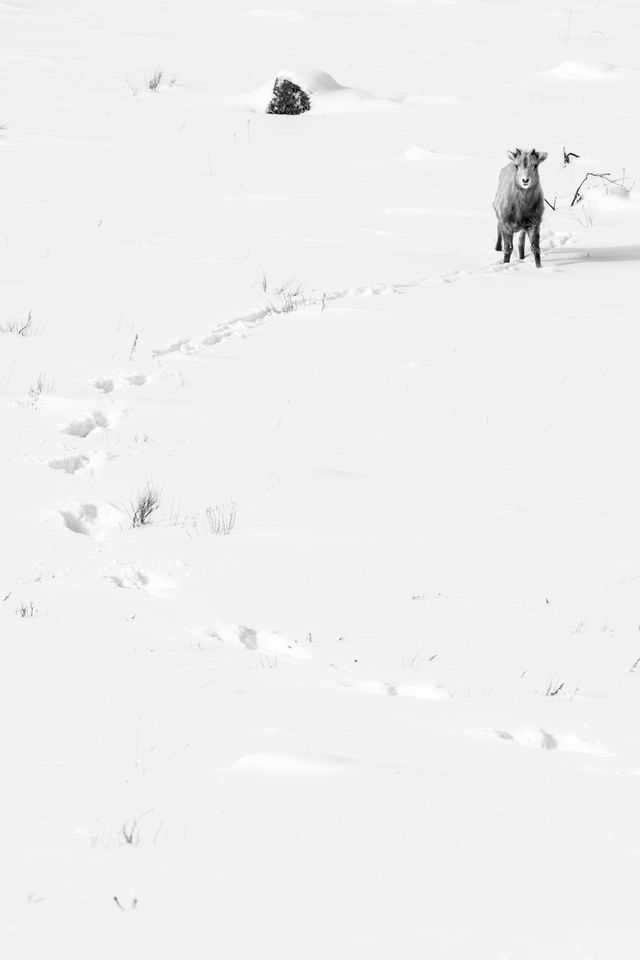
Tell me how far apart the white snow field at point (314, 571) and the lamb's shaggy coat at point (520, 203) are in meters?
0.27

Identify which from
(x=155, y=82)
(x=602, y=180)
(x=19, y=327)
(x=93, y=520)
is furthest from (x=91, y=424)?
(x=155, y=82)

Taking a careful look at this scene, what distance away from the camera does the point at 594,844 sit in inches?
106

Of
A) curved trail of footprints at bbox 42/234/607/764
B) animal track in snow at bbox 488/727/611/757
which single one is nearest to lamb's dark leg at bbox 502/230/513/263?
curved trail of footprints at bbox 42/234/607/764

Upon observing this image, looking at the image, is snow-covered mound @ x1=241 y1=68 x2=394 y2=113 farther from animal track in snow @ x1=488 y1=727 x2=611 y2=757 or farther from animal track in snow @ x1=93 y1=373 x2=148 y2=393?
animal track in snow @ x1=488 y1=727 x2=611 y2=757

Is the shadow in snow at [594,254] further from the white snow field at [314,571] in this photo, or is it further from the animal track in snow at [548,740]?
the animal track in snow at [548,740]

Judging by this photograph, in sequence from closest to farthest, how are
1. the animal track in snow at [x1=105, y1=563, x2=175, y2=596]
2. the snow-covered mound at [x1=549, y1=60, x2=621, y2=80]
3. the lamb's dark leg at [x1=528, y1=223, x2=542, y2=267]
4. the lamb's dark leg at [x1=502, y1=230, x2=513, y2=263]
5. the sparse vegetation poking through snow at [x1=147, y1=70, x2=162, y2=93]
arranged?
the animal track in snow at [x1=105, y1=563, x2=175, y2=596] → the lamb's dark leg at [x1=528, y1=223, x2=542, y2=267] → the lamb's dark leg at [x1=502, y1=230, x2=513, y2=263] → the sparse vegetation poking through snow at [x1=147, y1=70, x2=162, y2=93] → the snow-covered mound at [x1=549, y1=60, x2=621, y2=80]

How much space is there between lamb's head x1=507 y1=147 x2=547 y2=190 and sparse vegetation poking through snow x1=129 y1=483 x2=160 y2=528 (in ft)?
21.2

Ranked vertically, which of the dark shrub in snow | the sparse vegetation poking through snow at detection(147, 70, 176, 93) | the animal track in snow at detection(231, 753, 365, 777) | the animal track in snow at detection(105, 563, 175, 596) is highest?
the animal track in snow at detection(231, 753, 365, 777)

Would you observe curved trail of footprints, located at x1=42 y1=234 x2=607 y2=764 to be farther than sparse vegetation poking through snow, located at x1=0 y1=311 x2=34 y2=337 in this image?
No

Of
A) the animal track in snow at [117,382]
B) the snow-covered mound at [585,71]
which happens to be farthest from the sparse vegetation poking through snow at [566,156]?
the animal track in snow at [117,382]

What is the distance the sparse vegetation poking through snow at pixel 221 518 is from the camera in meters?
5.13

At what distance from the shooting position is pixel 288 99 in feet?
57.5

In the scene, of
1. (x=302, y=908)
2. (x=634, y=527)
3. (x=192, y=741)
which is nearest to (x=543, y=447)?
(x=634, y=527)

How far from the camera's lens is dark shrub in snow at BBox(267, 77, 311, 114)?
17453mm
